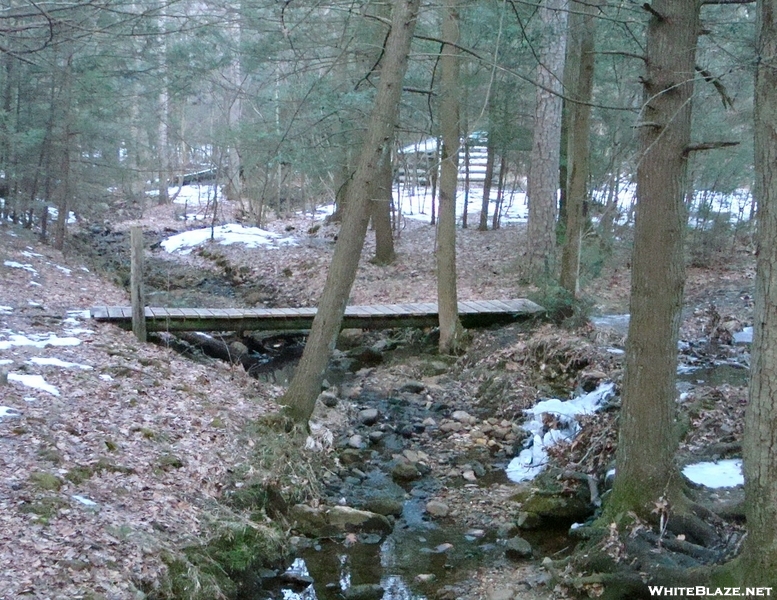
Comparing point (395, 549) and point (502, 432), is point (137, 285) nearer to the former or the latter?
point (502, 432)

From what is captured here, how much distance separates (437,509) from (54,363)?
449 centimetres

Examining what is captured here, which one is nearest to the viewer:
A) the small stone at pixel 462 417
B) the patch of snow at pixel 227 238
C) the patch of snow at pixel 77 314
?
the small stone at pixel 462 417

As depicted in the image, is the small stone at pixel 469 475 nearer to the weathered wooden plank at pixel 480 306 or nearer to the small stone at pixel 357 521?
the small stone at pixel 357 521

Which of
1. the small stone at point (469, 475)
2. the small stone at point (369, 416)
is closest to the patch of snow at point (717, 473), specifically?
the small stone at point (469, 475)

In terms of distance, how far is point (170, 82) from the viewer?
19.3m

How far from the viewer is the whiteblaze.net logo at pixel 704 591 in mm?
3963

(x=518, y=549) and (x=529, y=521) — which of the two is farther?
(x=529, y=521)

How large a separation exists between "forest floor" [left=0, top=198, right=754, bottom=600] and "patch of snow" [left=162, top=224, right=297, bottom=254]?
4.69 m

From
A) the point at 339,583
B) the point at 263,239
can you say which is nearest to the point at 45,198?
the point at 263,239

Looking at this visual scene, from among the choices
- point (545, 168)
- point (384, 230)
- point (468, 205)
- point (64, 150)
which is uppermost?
point (64, 150)

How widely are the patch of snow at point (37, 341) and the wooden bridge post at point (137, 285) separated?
114 centimetres

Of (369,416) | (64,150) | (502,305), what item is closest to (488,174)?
(502,305)

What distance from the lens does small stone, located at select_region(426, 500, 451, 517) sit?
283 inches

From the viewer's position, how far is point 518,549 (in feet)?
20.8
